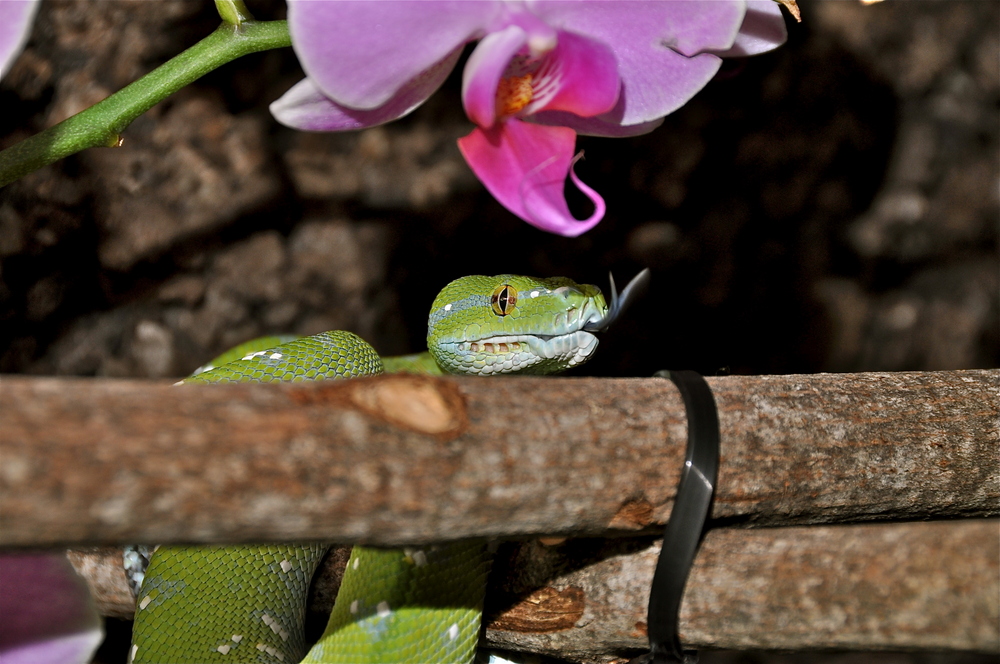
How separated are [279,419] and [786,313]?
5.00 feet

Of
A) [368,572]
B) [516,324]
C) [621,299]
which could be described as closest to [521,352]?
[516,324]

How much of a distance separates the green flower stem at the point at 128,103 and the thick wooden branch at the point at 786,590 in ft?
1.84

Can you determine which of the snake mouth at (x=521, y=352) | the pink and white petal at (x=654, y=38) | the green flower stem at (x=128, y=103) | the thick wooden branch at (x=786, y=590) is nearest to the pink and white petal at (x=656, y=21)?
the pink and white petal at (x=654, y=38)

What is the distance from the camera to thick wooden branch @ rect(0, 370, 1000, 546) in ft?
1.34

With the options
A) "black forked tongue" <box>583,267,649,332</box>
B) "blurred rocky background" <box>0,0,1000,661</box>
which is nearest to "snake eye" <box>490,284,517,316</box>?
"black forked tongue" <box>583,267,649,332</box>

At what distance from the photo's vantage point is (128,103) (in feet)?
1.94

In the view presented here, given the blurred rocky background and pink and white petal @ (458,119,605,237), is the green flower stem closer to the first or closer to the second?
pink and white petal @ (458,119,605,237)

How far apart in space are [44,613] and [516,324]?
0.67m

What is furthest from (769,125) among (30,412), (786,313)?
(30,412)

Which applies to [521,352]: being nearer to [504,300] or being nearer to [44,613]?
[504,300]

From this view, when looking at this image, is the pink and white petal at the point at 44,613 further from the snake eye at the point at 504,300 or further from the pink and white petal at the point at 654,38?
the snake eye at the point at 504,300

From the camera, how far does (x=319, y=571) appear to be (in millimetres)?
1061

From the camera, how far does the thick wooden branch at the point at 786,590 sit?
1.79 ft

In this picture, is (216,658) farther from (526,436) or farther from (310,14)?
(310,14)
